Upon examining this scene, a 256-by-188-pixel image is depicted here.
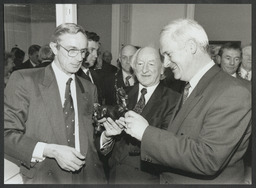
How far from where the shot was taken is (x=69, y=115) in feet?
4.42

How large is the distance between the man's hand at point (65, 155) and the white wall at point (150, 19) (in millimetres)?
773

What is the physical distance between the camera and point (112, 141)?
1.49 metres

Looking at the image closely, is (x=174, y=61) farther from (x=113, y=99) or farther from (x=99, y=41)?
(x=99, y=41)

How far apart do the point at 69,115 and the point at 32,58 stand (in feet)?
1.17

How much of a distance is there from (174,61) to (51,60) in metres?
0.64

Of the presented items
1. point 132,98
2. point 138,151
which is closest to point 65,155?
point 138,151

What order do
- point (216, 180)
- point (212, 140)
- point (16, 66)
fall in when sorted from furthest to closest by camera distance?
point (16, 66)
point (216, 180)
point (212, 140)

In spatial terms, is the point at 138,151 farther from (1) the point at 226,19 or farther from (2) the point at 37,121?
(1) the point at 226,19

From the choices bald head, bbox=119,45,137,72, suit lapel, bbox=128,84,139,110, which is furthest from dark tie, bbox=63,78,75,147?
bald head, bbox=119,45,137,72

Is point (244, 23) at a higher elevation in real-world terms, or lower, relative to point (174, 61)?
higher

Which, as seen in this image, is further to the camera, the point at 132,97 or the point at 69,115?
the point at 132,97

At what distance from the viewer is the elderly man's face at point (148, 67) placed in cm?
161

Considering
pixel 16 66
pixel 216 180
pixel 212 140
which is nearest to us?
pixel 212 140

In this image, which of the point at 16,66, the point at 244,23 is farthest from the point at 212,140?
the point at 16,66
